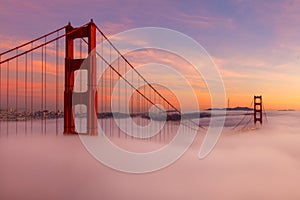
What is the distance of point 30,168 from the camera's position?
391 inches

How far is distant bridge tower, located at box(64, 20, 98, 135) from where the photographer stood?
33.4ft

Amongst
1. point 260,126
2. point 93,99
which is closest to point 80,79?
point 93,99

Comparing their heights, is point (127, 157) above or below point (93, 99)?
below

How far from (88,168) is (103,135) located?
147cm

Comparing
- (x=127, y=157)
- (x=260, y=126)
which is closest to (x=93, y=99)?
(x=127, y=157)

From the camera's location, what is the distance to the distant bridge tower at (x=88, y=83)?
10.2 meters

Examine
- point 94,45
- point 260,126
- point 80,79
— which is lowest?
point 260,126

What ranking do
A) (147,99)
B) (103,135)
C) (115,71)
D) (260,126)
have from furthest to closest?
(260,126) < (147,99) < (115,71) < (103,135)

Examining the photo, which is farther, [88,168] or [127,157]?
[127,157]

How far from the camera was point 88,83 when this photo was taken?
10.3m

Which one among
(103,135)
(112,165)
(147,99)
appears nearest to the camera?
(103,135)

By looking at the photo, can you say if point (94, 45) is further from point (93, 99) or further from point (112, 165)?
point (112, 165)

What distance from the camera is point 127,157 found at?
1503 cm

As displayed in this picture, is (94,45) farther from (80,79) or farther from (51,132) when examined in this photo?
(51,132)
